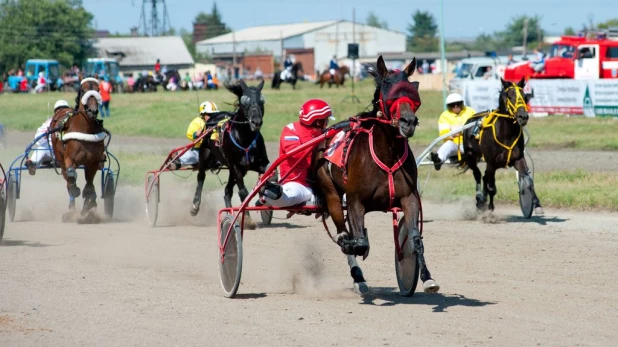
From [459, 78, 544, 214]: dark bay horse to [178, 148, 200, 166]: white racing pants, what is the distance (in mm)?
3942

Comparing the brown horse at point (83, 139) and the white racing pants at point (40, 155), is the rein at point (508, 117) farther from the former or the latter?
the white racing pants at point (40, 155)

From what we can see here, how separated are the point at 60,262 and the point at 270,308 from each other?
3339 millimetres

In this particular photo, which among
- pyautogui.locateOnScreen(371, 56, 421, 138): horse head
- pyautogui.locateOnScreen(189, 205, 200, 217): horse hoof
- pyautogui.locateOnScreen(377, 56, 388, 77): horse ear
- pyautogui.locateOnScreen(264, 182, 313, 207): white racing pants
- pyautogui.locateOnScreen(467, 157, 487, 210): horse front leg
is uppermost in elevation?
pyautogui.locateOnScreen(377, 56, 388, 77): horse ear

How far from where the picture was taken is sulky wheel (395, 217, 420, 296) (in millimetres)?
8094

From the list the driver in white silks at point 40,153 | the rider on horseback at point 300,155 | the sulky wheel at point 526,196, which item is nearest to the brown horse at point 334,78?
the driver in white silks at point 40,153

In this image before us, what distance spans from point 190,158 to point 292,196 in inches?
275

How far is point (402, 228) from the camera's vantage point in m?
8.31

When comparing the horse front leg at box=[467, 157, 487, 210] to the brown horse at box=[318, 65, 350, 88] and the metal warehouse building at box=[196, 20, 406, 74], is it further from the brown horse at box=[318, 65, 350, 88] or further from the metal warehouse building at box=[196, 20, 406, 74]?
the metal warehouse building at box=[196, 20, 406, 74]

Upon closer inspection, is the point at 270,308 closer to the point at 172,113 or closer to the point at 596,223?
the point at 596,223

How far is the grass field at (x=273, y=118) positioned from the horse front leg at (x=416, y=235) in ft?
41.8

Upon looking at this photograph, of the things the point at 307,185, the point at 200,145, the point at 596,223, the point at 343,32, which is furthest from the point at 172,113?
the point at 343,32

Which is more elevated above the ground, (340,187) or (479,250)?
(340,187)

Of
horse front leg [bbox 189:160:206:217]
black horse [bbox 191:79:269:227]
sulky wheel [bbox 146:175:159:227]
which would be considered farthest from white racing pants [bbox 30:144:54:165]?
black horse [bbox 191:79:269:227]

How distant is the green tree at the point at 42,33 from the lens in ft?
253
